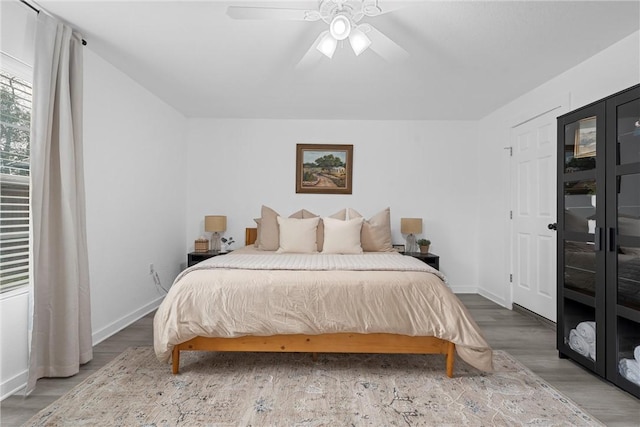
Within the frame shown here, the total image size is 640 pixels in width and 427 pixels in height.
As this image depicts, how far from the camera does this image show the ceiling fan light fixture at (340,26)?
6.50 feet

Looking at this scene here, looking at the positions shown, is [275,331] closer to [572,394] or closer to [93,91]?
[572,394]

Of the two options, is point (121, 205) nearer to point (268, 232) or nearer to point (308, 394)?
point (268, 232)

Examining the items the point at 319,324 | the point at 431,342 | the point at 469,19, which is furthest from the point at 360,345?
the point at 469,19

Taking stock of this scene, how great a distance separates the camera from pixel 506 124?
417 centimetres

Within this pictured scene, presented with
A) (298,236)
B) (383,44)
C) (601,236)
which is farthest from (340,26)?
(298,236)

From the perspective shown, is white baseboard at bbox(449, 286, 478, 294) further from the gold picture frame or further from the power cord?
the power cord

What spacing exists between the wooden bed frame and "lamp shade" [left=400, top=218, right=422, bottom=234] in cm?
Result: 227

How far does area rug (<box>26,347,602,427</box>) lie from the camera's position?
1.88 metres

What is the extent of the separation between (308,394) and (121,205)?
2.37m

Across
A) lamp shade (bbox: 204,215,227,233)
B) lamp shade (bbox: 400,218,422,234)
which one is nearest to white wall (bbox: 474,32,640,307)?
lamp shade (bbox: 400,218,422,234)

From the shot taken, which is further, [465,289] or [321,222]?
[465,289]

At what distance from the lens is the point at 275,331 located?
2.29 metres

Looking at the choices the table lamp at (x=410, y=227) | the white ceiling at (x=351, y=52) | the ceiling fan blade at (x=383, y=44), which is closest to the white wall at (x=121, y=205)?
the white ceiling at (x=351, y=52)

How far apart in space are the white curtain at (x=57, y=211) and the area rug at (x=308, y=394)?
291mm
